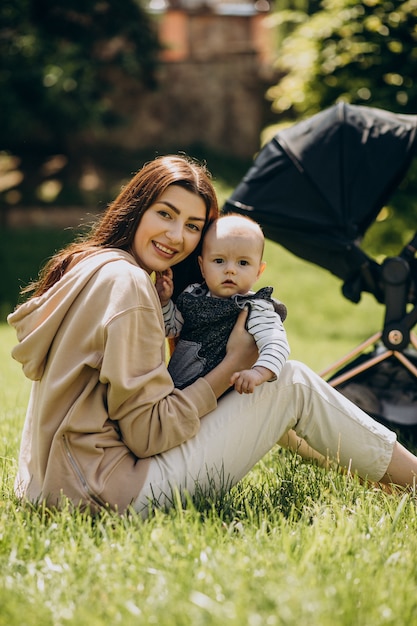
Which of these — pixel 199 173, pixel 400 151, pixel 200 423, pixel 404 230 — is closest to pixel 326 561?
pixel 200 423

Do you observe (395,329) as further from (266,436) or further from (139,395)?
(139,395)

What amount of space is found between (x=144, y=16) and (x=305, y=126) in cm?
1196

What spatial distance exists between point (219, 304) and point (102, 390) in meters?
0.58

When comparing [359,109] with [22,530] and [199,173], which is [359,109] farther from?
[22,530]

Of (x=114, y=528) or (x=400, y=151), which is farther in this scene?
(x=400, y=151)

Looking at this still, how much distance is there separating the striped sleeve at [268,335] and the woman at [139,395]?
0.05 m

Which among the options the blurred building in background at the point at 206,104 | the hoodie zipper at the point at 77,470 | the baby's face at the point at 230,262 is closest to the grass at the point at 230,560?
the hoodie zipper at the point at 77,470

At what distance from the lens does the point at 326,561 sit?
6.97 feet

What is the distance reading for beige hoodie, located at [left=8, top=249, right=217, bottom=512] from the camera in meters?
2.45

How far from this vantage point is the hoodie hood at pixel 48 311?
2.53 m

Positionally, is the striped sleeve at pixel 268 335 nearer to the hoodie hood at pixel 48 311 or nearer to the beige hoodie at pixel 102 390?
the beige hoodie at pixel 102 390

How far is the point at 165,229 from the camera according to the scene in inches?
109

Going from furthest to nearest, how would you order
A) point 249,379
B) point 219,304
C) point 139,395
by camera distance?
point 219,304, point 249,379, point 139,395

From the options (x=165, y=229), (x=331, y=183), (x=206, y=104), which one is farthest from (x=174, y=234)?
(x=206, y=104)
